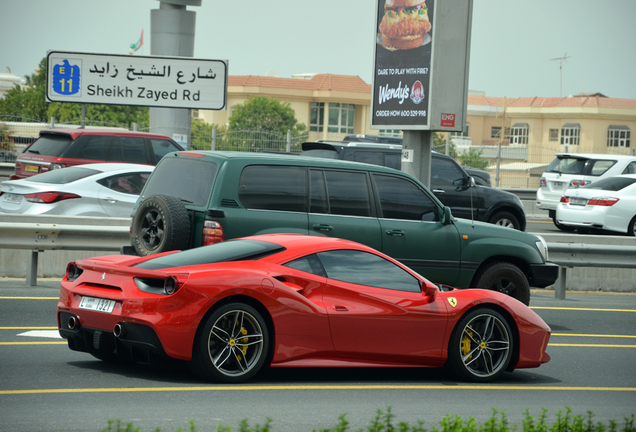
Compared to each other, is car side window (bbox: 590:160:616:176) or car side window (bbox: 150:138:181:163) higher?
car side window (bbox: 590:160:616:176)

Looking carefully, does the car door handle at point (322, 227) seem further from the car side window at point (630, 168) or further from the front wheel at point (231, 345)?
the car side window at point (630, 168)

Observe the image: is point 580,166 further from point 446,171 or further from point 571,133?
point 571,133

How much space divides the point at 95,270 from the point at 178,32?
17.8 m

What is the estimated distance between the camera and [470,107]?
129750 mm

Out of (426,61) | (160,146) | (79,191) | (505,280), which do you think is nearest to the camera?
(505,280)

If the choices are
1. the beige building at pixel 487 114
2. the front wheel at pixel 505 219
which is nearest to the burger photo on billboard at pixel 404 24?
the front wheel at pixel 505 219

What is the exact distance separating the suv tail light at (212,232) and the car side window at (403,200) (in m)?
2.00

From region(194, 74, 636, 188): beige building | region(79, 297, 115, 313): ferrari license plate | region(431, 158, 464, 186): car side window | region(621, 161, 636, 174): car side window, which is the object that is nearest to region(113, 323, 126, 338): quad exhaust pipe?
region(79, 297, 115, 313): ferrari license plate

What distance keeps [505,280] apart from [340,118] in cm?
10929

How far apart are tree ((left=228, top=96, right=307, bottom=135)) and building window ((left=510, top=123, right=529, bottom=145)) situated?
1091 inches

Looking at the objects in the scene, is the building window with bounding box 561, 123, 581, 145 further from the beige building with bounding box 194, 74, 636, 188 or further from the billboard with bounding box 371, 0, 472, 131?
the billboard with bounding box 371, 0, 472, 131

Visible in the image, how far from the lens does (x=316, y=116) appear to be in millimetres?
119312

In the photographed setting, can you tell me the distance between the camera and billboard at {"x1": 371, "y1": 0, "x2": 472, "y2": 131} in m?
13.7

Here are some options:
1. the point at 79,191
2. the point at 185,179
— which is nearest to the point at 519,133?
the point at 79,191
